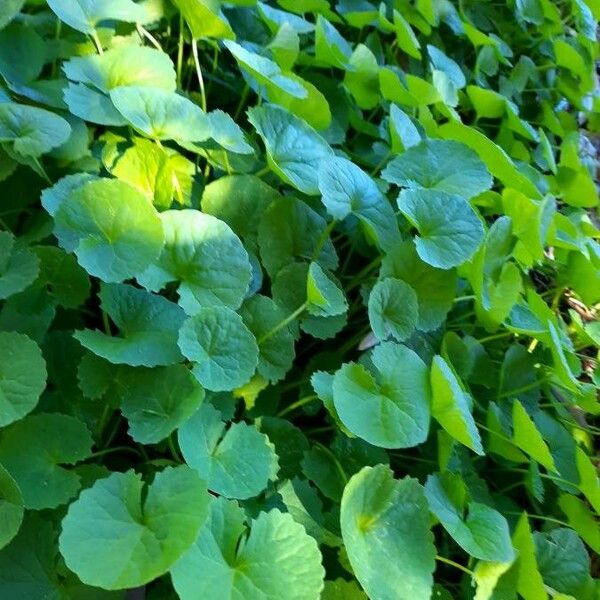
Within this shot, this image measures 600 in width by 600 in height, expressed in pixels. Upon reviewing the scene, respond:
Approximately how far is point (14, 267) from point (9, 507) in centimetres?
25

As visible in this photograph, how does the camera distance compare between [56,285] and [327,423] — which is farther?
[327,423]

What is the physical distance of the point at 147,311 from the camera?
2.35 feet

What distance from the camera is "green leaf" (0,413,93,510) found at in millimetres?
609

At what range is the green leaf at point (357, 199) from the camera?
0.80 m

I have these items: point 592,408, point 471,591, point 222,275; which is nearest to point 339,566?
point 471,591

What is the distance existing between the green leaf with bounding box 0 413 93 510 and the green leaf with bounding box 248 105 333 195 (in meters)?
0.38

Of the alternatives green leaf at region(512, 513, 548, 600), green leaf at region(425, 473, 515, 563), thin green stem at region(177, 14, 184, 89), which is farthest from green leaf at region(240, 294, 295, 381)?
thin green stem at region(177, 14, 184, 89)

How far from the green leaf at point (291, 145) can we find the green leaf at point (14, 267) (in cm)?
29

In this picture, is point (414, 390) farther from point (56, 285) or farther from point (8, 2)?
point (8, 2)

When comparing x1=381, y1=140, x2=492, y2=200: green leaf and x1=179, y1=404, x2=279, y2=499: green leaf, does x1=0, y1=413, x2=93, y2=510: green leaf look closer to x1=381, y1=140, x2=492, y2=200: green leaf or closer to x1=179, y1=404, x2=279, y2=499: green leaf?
x1=179, y1=404, x2=279, y2=499: green leaf

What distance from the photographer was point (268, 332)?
777 millimetres

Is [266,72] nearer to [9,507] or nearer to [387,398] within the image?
[387,398]

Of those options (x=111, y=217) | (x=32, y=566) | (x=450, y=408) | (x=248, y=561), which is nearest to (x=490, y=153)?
(x=450, y=408)

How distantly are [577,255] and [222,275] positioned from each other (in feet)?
2.12
